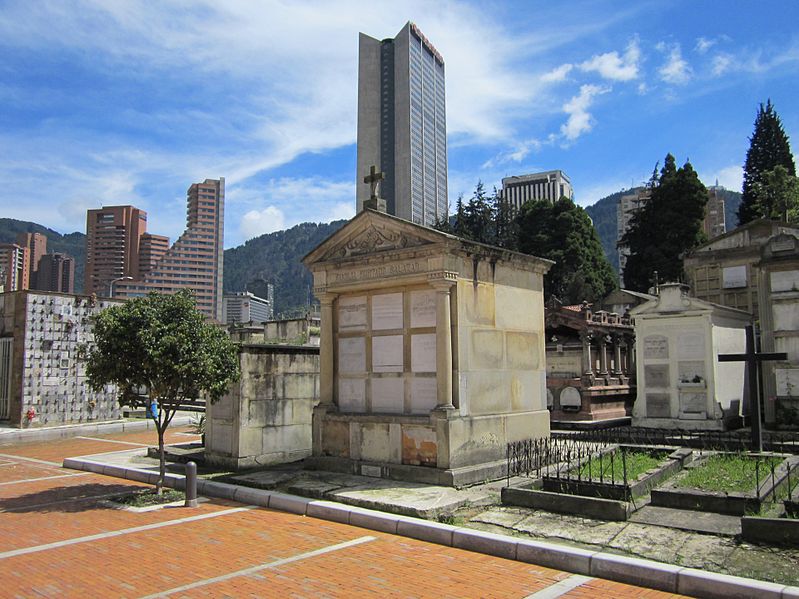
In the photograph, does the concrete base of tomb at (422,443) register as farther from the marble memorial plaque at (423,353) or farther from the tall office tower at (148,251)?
the tall office tower at (148,251)

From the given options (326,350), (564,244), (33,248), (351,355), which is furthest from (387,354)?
(33,248)

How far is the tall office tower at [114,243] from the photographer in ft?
379

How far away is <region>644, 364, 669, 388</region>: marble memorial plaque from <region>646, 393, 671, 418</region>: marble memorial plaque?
0.29 meters

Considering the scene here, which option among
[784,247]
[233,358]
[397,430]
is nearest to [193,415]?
[233,358]

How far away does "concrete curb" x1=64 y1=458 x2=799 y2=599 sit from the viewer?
19.1 feet

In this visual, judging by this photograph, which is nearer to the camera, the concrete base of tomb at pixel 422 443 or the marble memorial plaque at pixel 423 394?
the concrete base of tomb at pixel 422 443

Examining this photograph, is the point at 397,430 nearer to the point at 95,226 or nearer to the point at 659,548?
the point at 659,548

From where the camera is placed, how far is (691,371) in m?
16.0

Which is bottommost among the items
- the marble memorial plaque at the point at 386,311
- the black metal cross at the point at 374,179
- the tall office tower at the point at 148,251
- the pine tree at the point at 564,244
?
the marble memorial plaque at the point at 386,311

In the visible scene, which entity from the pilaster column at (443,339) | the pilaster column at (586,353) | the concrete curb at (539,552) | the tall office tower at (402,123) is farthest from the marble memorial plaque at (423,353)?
the tall office tower at (402,123)

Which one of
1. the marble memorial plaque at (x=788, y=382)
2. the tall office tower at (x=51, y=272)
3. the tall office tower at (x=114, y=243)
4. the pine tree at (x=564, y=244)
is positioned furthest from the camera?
the tall office tower at (x=114, y=243)

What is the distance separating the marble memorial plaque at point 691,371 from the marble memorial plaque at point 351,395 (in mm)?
8859

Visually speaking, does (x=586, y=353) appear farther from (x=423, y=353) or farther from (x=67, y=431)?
(x=67, y=431)

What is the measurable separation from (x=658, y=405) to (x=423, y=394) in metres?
8.27
